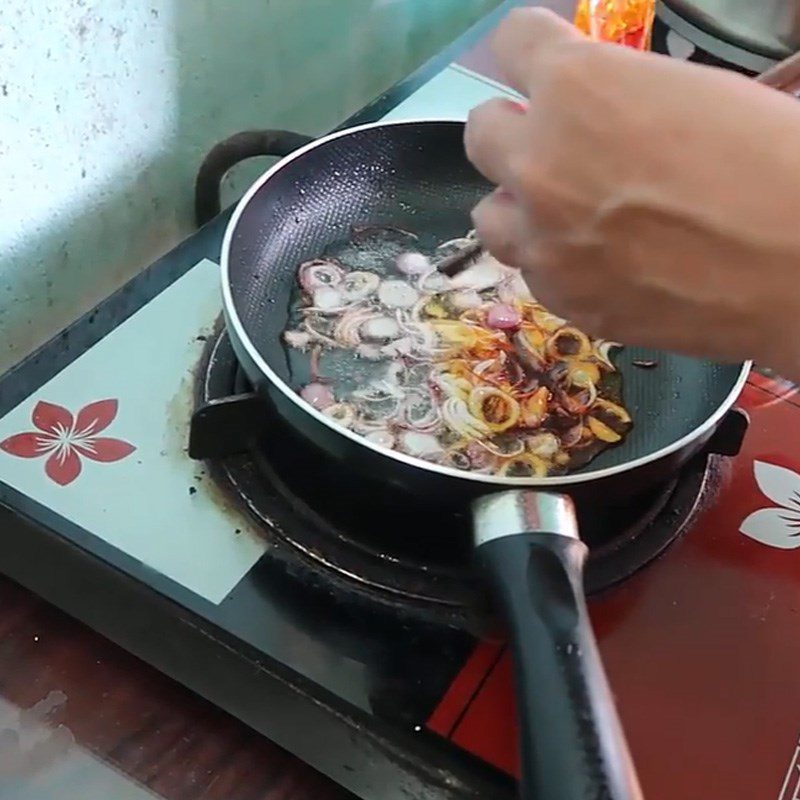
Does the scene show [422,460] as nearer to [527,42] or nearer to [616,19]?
[527,42]

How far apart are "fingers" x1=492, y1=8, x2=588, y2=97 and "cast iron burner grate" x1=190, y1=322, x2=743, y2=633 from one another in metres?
0.23

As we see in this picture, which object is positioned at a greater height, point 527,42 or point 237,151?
point 527,42

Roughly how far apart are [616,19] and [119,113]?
0.48 m

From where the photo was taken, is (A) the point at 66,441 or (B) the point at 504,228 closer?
(B) the point at 504,228

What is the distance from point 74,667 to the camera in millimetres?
640

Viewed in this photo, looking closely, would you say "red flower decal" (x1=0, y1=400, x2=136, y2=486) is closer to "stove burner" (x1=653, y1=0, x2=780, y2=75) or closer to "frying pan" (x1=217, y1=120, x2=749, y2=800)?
"frying pan" (x1=217, y1=120, x2=749, y2=800)

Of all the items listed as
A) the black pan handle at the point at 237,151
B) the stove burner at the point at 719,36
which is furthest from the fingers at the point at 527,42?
the stove burner at the point at 719,36

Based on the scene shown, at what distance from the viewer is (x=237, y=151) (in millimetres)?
880

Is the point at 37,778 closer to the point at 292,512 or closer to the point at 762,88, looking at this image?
the point at 292,512

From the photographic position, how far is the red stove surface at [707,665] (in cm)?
58

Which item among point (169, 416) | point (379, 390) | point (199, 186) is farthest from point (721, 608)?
point (199, 186)

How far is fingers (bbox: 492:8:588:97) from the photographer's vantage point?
0.46 metres

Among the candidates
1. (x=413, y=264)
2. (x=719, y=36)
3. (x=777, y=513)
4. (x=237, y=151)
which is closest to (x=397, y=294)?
(x=413, y=264)

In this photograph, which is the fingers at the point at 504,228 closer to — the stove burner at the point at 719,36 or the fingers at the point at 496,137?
the fingers at the point at 496,137
